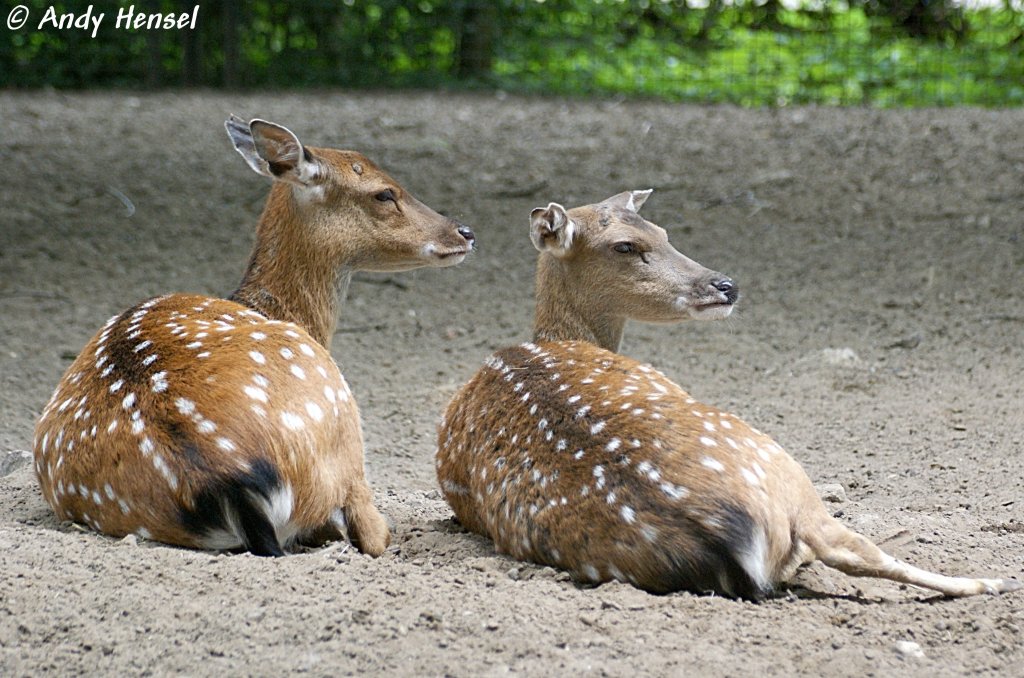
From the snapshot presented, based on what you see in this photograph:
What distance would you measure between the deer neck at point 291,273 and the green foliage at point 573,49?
6.64 metres

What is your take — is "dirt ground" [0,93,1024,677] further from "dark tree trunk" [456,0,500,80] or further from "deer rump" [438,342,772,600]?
"dark tree trunk" [456,0,500,80]

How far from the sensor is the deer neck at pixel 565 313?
4887 mm

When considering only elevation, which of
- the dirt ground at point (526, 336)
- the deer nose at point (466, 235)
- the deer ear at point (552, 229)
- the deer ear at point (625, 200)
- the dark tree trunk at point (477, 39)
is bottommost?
the dirt ground at point (526, 336)

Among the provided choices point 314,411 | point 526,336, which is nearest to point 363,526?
point 314,411

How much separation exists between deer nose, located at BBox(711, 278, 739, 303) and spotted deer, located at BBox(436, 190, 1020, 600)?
26.4 inches

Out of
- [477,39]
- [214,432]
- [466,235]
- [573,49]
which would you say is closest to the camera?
[214,432]

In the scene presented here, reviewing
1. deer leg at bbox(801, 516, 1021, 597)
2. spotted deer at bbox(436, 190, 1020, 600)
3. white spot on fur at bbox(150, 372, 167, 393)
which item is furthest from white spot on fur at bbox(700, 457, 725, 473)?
white spot on fur at bbox(150, 372, 167, 393)

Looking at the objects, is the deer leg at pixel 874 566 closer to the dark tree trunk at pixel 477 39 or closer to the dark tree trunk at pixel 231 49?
the dark tree trunk at pixel 477 39

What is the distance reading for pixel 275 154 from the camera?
4.73m

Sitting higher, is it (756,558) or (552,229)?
(552,229)

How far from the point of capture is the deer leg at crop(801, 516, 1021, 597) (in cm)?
334

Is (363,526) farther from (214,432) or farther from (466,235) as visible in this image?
(466,235)

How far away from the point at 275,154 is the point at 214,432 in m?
1.57

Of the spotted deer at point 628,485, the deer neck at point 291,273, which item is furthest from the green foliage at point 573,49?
the spotted deer at point 628,485
